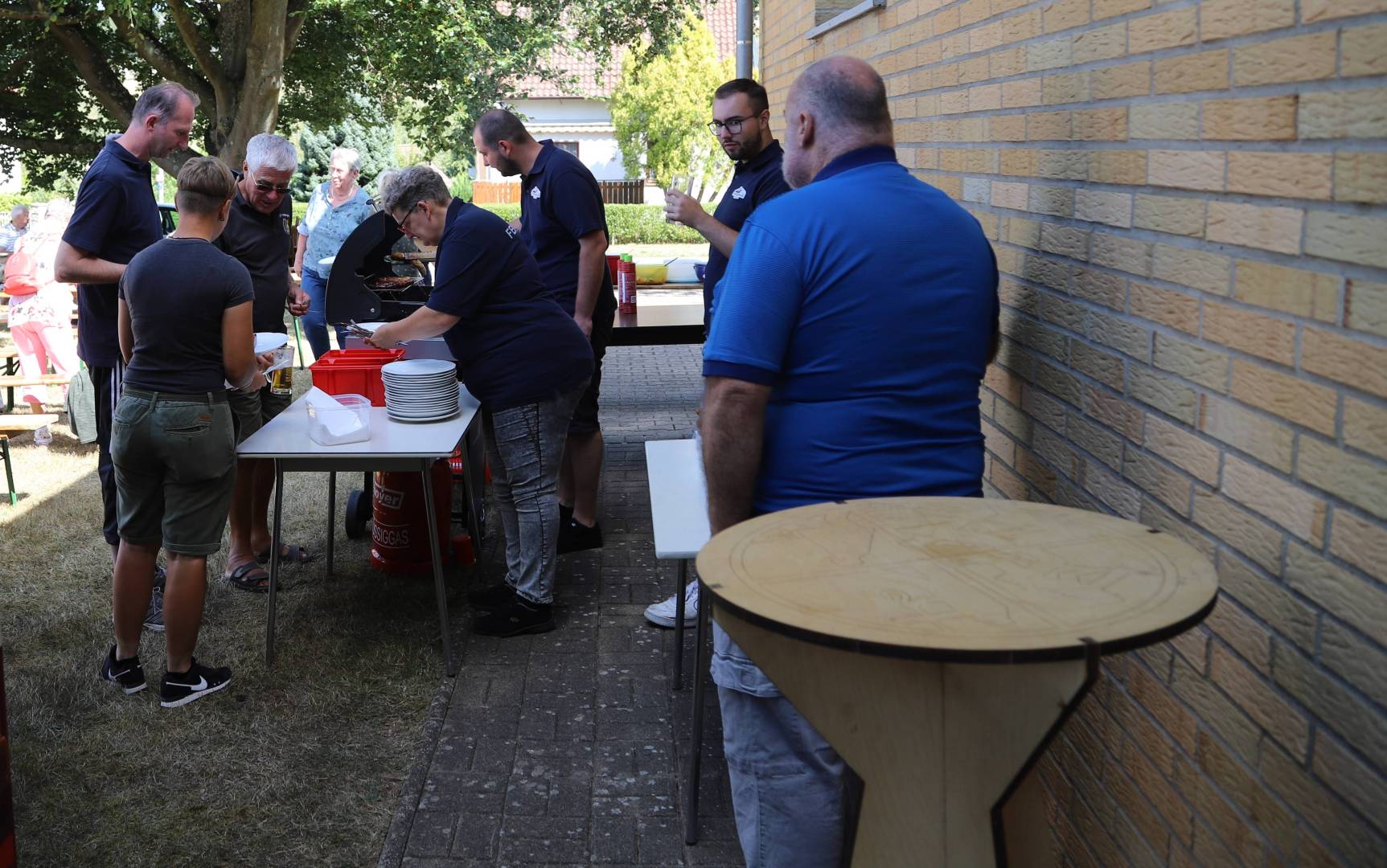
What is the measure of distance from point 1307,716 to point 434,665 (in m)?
3.49

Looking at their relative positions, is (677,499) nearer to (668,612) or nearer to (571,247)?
(668,612)

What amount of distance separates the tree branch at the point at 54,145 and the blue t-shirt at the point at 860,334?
17715 millimetres

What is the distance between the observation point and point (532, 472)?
476 cm

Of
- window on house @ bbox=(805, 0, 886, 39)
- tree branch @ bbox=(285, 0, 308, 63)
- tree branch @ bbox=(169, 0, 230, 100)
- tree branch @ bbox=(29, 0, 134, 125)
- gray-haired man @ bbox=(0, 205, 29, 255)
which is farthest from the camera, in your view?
tree branch @ bbox=(285, 0, 308, 63)

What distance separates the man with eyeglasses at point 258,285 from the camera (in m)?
5.14

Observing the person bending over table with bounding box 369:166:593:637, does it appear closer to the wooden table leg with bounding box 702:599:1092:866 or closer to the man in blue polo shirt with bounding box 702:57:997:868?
the man in blue polo shirt with bounding box 702:57:997:868

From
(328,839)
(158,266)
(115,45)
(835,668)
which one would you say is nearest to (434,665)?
(328,839)

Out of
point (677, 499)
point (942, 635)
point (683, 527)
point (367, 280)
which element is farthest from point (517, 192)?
point (942, 635)

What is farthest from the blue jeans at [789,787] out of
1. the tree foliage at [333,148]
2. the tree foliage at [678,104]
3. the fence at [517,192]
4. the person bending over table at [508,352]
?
the tree foliage at [678,104]

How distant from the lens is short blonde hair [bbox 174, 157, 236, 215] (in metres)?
3.91

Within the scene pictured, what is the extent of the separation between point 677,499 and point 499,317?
1139mm

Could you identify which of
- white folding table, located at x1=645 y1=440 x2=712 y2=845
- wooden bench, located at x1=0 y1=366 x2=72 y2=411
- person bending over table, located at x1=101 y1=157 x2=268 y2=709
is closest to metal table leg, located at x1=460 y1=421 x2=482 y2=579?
white folding table, located at x1=645 y1=440 x2=712 y2=845

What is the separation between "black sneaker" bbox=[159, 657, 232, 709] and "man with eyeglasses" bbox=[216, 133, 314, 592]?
3.48ft

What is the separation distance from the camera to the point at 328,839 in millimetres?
3455
